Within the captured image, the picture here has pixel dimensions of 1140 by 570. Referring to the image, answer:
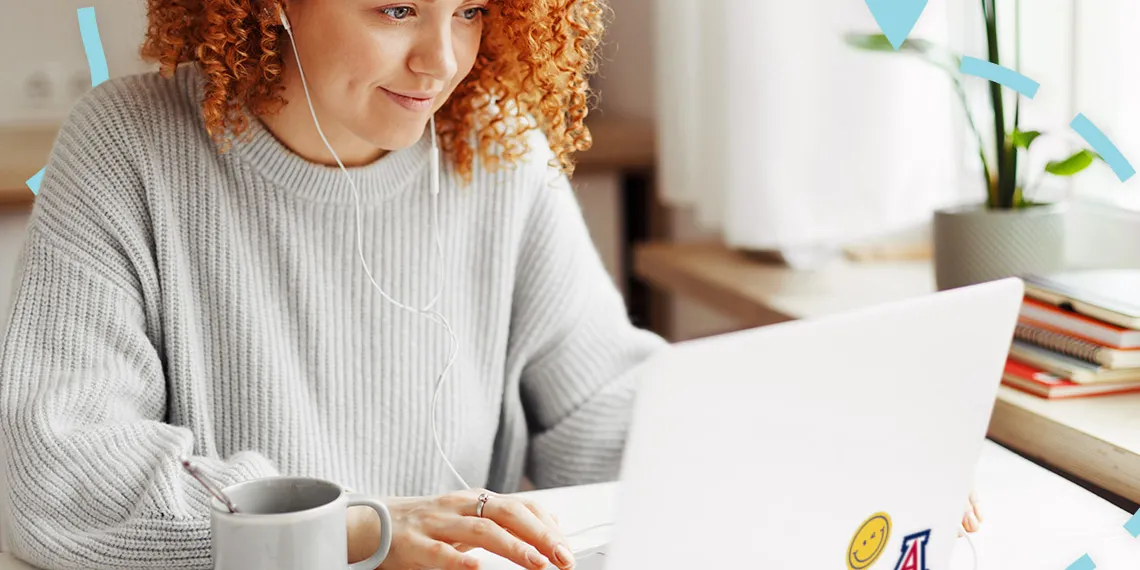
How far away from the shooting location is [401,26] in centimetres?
102

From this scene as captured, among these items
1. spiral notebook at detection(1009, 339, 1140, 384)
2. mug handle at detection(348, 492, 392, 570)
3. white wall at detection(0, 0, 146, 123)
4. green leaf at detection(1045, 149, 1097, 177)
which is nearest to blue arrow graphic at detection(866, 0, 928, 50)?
green leaf at detection(1045, 149, 1097, 177)

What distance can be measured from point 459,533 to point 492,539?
0.03 meters

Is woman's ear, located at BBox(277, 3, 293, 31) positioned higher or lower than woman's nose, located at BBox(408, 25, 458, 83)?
higher

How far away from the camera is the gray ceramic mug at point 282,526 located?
28.8 inches

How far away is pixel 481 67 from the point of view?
48.4 inches

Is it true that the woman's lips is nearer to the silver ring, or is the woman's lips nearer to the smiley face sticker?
the silver ring

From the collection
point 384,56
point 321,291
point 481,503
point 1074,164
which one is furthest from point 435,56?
point 1074,164

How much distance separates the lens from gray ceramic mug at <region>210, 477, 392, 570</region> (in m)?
0.73

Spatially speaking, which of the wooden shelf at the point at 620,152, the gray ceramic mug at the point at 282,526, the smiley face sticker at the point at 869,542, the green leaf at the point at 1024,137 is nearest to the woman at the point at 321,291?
the gray ceramic mug at the point at 282,526

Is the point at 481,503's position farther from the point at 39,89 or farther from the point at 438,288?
the point at 39,89

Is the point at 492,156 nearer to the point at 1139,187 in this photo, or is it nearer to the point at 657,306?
the point at 1139,187

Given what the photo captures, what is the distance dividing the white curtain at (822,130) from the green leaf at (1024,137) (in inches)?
16.1

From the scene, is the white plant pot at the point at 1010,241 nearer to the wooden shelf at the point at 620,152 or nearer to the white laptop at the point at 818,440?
the white laptop at the point at 818,440

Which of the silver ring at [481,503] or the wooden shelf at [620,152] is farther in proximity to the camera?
the wooden shelf at [620,152]
